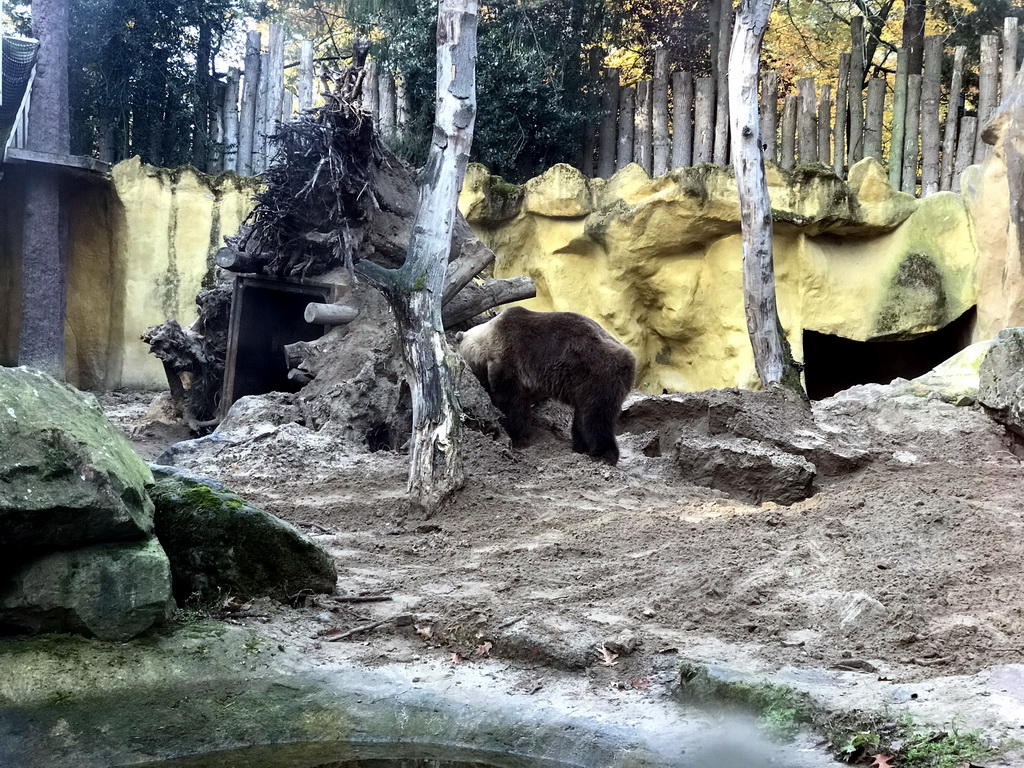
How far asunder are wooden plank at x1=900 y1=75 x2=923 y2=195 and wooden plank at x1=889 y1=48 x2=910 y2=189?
43mm

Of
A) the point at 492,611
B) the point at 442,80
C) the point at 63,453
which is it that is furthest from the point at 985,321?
the point at 63,453

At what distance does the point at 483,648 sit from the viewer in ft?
13.5

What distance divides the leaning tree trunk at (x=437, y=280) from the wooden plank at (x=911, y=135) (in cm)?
813

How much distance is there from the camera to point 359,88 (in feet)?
27.8

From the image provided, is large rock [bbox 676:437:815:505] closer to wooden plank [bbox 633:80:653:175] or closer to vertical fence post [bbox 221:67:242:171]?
wooden plank [bbox 633:80:653:175]

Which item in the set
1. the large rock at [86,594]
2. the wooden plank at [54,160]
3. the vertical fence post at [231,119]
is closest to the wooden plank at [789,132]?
the vertical fence post at [231,119]

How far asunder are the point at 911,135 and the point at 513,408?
25.3ft

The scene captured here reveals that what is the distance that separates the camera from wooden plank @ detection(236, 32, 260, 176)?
14.6 m

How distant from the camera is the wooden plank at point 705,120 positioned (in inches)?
526

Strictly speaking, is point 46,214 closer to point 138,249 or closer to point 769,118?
point 138,249

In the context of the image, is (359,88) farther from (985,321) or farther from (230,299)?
(985,321)

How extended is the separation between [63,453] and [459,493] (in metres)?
3.33

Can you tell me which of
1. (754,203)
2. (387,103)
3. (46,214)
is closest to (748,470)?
(754,203)

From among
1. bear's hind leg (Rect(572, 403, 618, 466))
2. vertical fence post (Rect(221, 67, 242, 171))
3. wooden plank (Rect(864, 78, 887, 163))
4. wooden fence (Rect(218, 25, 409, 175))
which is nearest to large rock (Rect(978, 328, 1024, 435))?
bear's hind leg (Rect(572, 403, 618, 466))
